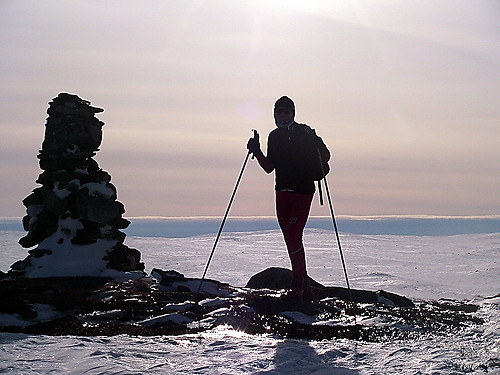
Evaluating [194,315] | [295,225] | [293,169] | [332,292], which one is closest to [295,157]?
[293,169]

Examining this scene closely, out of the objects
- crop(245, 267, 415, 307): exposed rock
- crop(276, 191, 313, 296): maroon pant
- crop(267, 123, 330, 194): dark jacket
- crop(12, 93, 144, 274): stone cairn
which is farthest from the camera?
crop(12, 93, 144, 274): stone cairn

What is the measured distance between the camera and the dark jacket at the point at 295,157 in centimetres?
1004

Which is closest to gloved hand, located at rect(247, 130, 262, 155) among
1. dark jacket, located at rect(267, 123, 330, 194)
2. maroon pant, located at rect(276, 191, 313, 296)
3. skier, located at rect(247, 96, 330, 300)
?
skier, located at rect(247, 96, 330, 300)

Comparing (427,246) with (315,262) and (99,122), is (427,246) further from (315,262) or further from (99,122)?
(99,122)

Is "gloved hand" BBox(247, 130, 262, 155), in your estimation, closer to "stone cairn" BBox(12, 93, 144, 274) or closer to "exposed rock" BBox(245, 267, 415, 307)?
"exposed rock" BBox(245, 267, 415, 307)

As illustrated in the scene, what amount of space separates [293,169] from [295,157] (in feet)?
0.80

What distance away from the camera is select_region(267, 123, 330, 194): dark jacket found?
10.0 metres

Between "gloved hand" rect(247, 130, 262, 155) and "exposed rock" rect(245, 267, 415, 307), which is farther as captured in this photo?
"exposed rock" rect(245, 267, 415, 307)

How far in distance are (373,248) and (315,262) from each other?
80.6 feet

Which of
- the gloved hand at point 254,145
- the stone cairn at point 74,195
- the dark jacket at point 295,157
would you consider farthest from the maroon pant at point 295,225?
the stone cairn at point 74,195

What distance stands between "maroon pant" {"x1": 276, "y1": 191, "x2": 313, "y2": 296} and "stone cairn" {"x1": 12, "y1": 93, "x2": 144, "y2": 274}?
697 cm

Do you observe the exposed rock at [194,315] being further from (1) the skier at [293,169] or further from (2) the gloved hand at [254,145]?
(2) the gloved hand at [254,145]

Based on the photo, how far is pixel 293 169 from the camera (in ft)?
33.0

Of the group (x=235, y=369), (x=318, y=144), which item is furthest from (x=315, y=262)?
(x=235, y=369)
